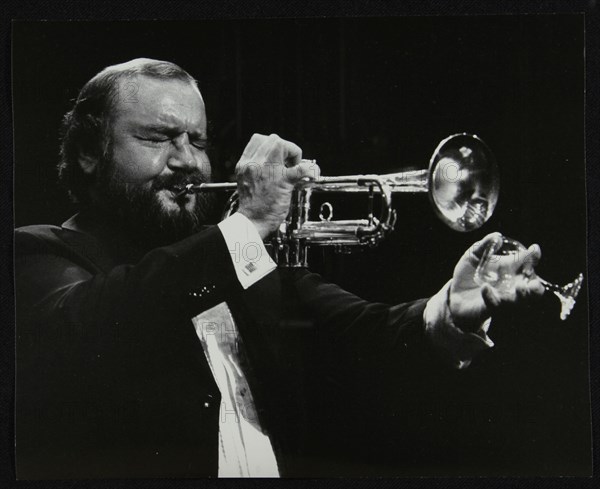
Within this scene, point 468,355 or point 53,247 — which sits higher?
A: point 53,247

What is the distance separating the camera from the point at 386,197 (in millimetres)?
2141

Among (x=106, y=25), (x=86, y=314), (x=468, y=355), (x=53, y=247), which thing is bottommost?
(x=468, y=355)

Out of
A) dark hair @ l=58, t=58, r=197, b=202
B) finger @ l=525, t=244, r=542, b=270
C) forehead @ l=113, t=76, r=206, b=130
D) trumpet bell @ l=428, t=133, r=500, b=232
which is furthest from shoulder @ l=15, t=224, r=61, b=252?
finger @ l=525, t=244, r=542, b=270

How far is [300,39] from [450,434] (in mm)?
1423

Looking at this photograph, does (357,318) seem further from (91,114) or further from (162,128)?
(91,114)

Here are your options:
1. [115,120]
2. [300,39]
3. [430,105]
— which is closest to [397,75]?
[430,105]

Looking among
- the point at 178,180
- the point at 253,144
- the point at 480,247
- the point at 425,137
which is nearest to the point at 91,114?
the point at 178,180

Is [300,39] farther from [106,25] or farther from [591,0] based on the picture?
[591,0]

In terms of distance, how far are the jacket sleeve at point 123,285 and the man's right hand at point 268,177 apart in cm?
15

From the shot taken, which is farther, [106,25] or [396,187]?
[106,25]

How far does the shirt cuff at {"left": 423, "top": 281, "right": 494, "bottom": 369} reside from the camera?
217 cm

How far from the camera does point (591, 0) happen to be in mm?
2316

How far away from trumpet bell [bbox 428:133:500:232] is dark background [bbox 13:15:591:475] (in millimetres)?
41

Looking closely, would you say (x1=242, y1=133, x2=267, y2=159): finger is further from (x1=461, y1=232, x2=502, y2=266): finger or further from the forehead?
(x1=461, y1=232, x2=502, y2=266): finger
